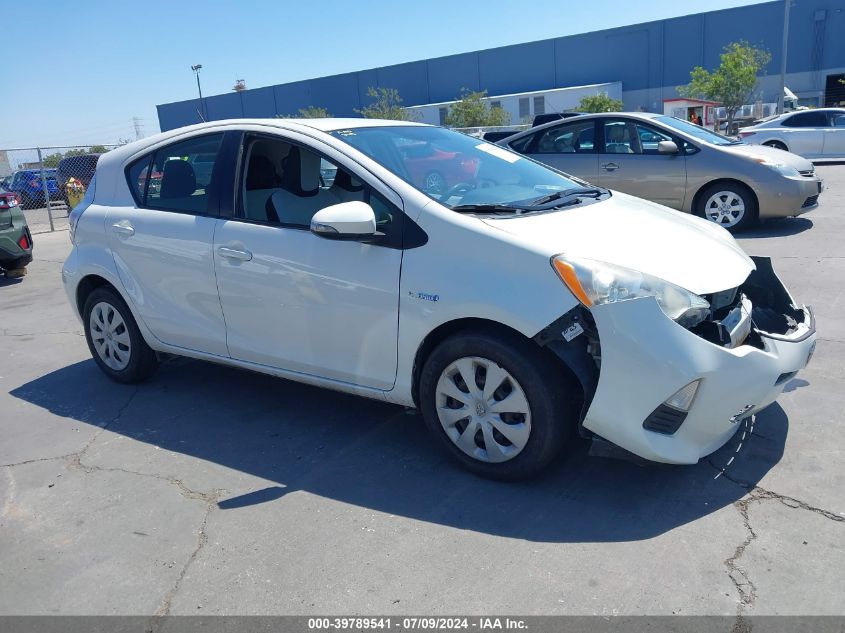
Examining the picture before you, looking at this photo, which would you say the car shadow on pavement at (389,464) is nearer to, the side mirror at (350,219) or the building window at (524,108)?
the side mirror at (350,219)

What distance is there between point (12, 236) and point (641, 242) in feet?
29.0

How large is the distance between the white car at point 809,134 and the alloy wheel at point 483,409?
18458 mm

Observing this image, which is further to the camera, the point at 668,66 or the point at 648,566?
the point at 668,66

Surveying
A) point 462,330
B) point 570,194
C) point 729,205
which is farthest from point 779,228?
point 462,330

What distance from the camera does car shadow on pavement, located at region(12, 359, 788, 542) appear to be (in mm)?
3213

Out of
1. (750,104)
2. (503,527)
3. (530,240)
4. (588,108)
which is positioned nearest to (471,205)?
(530,240)

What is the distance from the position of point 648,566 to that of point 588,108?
41051 mm

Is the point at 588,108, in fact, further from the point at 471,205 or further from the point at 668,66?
the point at 471,205

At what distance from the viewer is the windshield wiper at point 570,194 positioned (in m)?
3.88

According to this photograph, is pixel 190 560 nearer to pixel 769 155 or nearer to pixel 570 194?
pixel 570 194

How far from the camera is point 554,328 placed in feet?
10.3

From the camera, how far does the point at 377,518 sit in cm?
329

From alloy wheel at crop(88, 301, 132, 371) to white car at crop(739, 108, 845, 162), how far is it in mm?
18347

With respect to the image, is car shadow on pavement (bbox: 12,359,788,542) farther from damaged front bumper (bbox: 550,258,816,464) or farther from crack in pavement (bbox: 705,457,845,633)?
damaged front bumper (bbox: 550,258,816,464)
